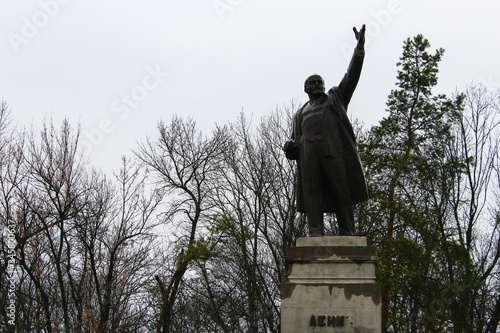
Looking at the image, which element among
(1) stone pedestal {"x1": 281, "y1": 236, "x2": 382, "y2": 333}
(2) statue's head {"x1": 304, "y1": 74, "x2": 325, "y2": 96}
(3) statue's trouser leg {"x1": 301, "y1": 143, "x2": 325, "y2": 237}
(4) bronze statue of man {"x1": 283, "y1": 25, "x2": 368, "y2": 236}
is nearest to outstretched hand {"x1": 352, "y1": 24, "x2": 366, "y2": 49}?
(4) bronze statue of man {"x1": 283, "y1": 25, "x2": 368, "y2": 236}

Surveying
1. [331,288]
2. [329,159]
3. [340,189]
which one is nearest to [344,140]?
[329,159]

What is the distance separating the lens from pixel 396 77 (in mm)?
21078

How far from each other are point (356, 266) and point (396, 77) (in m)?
15.2

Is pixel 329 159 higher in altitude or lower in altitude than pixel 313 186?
higher

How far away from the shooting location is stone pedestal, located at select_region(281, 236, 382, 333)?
22.4 ft

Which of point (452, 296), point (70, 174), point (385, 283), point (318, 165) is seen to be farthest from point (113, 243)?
point (318, 165)

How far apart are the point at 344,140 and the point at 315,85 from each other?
0.92 metres

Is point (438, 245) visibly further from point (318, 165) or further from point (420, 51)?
point (318, 165)

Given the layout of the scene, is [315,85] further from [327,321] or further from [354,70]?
[327,321]

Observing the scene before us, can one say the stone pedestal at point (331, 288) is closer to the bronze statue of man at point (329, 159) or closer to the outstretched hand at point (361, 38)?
the bronze statue of man at point (329, 159)

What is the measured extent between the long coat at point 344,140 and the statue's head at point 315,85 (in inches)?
6.4

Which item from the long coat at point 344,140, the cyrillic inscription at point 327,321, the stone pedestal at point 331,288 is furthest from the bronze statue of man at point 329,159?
the cyrillic inscription at point 327,321

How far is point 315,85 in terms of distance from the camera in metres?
8.25

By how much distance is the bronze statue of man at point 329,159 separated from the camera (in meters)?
7.78
